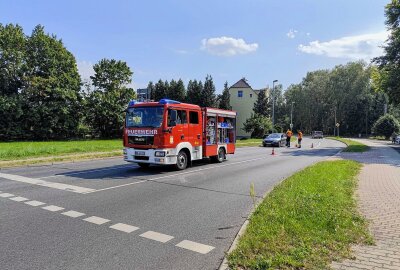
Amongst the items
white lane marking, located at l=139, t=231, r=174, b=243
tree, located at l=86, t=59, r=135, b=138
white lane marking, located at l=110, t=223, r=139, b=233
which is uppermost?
tree, located at l=86, t=59, r=135, b=138

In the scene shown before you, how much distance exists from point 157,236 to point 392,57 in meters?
35.0

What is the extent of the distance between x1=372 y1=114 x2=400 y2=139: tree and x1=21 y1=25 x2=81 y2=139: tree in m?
61.2

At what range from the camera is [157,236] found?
5609mm

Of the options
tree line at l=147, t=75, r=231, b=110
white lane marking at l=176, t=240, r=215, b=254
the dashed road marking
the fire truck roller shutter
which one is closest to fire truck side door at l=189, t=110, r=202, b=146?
the fire truck roller shutter

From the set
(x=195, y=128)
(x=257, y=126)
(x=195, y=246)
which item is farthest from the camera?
(x=257, y=126)

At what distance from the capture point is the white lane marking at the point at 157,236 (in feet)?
17.9

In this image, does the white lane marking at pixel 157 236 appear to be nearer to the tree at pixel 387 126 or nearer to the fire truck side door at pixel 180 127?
the fire truck side door at pixel 180 127

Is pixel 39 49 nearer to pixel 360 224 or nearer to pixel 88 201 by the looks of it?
pixel 88 201

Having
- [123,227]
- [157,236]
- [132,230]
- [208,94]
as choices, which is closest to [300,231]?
[157,236]

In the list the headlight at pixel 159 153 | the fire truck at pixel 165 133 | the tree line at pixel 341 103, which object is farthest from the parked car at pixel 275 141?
the tree line at pixel 341 103

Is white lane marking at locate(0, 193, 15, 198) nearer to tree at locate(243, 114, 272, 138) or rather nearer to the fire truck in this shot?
the fire truck

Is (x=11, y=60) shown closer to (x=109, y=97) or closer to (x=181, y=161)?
(x=109, y=97)

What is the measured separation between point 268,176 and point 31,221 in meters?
8.81

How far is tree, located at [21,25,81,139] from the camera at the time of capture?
43906 millimetres
